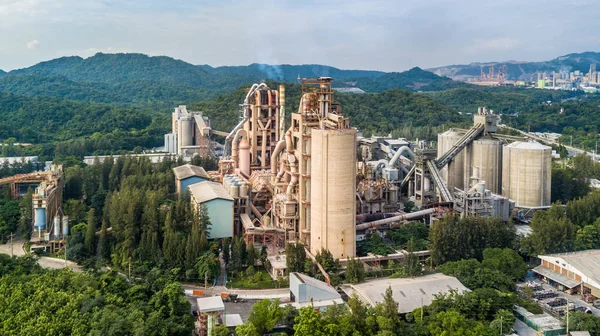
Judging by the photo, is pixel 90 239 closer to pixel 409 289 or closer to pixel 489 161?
pixel 409 289

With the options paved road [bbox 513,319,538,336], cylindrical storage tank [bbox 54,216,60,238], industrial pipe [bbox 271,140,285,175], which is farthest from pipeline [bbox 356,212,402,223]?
cylindrical storage tank [bbox 54,216,60,238]

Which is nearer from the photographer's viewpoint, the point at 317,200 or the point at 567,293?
the point at 567,293

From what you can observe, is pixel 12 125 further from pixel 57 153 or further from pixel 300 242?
pixel 300 242

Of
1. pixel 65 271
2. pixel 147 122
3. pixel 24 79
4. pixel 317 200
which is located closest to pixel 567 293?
pixel 317 200

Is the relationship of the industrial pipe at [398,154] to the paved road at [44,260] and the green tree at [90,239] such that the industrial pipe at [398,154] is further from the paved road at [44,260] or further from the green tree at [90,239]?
the paved road at [44,260]

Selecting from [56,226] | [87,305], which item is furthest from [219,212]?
[87,305]

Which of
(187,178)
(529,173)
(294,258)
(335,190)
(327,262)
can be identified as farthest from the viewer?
(187,178)
